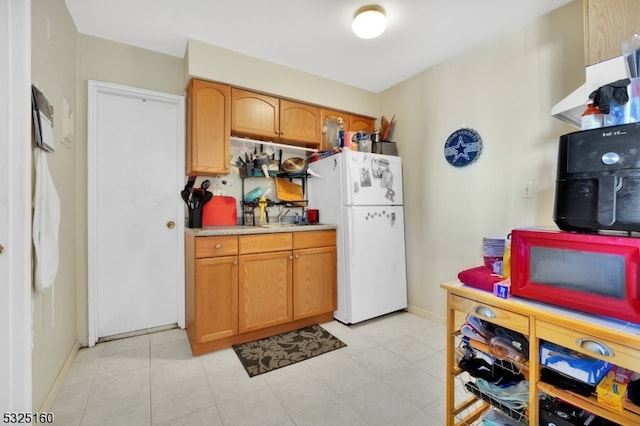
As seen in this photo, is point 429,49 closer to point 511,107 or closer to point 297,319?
point 511,107

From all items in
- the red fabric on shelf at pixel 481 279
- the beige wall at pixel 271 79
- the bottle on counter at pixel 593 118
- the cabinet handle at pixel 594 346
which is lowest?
the cabinet handle at pixel 594 346

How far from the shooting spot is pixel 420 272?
2.78m

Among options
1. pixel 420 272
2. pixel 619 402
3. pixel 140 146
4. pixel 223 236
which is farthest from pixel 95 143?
pixel 619 402

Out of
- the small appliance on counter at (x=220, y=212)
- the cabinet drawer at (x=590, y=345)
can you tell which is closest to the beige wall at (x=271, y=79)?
the small appliance on counter at (x=220, y=212)

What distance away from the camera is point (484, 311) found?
3.73 ft

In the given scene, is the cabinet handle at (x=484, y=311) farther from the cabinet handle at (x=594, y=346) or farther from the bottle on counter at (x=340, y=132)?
the bottle on counter at (x=340, y=132)

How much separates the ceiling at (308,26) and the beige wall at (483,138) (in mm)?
179

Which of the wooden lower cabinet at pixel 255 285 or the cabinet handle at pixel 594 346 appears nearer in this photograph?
the cabinet handle at pixel 594 346

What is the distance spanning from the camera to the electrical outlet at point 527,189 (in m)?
1.96

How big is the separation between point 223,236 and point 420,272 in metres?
1.90

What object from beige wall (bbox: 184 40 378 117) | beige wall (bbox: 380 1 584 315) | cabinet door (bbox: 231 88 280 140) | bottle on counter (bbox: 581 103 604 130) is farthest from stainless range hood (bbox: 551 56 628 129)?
cabinet door (bbox: 231 88 280 140)

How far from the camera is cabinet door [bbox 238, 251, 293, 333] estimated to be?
2191 millimetres

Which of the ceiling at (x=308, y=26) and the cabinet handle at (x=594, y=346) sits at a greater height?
the ceiling at (x=308, y=26)
